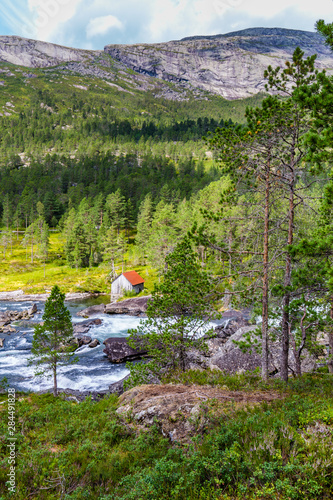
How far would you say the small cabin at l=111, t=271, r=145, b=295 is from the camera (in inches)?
2066

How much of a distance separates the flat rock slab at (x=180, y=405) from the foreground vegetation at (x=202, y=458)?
23 centimetres

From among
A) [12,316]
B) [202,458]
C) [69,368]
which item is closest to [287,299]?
[202,458]

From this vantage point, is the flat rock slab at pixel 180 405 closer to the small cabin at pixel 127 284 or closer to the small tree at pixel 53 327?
the small tree at pixel 53 327

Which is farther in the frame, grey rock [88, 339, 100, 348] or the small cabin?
the small cabin

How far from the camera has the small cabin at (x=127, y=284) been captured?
52.5m

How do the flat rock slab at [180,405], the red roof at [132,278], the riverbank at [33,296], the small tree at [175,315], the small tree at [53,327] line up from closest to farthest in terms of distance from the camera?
the flat rock slab at [180,405] < the small tree at [175,315] < the small tree at [53,327] < the riverbank at [33,296] < the red roof at [132,278]

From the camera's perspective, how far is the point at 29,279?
63.2 m

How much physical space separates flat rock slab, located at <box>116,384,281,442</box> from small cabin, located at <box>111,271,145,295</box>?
42.0m

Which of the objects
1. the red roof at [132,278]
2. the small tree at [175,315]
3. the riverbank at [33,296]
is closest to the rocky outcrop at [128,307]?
the red roof at [132,278]

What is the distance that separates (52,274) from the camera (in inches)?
2653

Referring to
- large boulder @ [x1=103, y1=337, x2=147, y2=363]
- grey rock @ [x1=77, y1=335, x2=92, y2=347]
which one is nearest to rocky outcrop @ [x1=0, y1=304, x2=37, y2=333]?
grey rock @ [x1=77, y1=335, x2=92, y2=347]

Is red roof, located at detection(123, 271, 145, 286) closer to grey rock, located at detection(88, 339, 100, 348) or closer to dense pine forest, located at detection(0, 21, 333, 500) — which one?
grey rock, located at detection(88, 339, 100, 348)

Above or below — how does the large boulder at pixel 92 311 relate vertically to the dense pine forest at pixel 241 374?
below

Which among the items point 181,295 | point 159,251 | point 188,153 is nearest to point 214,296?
point 181,295
